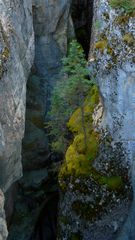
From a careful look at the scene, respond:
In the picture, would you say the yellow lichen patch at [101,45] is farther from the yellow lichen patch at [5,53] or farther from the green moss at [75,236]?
the green moss at [75,236]

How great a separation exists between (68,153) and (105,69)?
3.62 m

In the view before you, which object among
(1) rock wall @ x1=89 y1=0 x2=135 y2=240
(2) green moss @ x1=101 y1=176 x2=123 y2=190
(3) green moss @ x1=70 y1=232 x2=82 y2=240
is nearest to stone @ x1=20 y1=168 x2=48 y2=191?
(3) green moss @ x1=70 y1=232 x2=82 y2=240

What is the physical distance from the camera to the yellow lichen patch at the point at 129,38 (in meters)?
14.7

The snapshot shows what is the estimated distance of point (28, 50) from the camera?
1600 centimetres

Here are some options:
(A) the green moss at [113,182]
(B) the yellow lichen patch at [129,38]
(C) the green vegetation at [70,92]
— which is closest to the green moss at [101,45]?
(C) the green vegetation at [70,92]

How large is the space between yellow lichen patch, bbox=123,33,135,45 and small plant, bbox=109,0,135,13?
Result: 2.34 ft

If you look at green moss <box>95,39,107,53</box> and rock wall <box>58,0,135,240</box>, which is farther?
green moss <box>95,39,107,53</box>

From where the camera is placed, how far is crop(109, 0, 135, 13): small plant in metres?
14.6

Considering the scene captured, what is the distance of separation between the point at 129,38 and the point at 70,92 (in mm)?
2699

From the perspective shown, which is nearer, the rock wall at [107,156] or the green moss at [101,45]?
the rock wall at [107,156]

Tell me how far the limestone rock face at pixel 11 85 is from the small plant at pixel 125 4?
297cm

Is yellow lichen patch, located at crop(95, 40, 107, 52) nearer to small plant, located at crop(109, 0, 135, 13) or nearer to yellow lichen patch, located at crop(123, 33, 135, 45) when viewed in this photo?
yellow lichen patch, located at crop(123, 33, 135, 45)

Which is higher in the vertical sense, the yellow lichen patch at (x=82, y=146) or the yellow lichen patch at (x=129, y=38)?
the yellow lichen patch at (x=129, y=38)

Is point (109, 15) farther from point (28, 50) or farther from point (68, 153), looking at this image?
point (68, 153)
